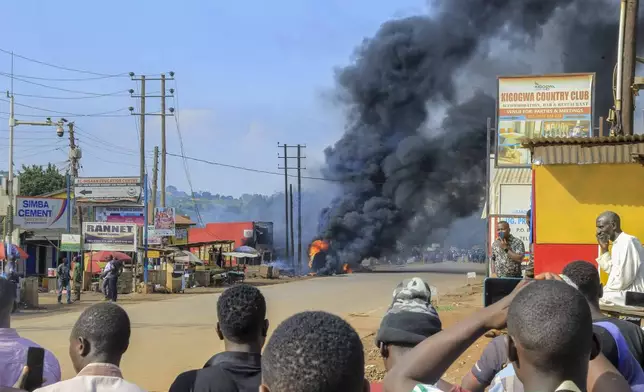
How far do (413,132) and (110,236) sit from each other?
27.8 metres

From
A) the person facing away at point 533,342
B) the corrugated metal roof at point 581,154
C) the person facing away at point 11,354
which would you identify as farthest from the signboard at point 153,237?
the person facing away at point 533,342

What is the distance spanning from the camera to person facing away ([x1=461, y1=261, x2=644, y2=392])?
9.57ft

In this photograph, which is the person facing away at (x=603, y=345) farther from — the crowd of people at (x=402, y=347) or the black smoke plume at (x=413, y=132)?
the black smoke plume at (x=413, y=132)

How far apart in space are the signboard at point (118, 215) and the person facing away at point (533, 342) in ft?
99.5

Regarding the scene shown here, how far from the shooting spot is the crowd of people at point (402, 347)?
1.65m

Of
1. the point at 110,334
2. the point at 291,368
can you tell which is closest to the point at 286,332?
the point at 291,368

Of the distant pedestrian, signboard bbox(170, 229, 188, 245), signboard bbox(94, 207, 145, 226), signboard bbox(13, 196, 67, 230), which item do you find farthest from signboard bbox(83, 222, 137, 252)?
signboard bbox(170, 229, 188, 245)

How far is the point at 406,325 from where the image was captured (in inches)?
101

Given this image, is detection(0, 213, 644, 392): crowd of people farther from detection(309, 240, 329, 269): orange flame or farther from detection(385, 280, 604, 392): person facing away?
detection(309, 240, 329, 269): orange flame

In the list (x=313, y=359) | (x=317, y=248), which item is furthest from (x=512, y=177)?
(x=317, y=248)

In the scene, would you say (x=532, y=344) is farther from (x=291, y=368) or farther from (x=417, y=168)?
(x=417, y=168)

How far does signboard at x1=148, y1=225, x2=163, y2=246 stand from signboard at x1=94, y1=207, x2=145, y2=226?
50 cm

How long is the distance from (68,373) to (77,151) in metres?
28.0

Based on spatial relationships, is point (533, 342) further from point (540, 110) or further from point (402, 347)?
point (540, 110)
